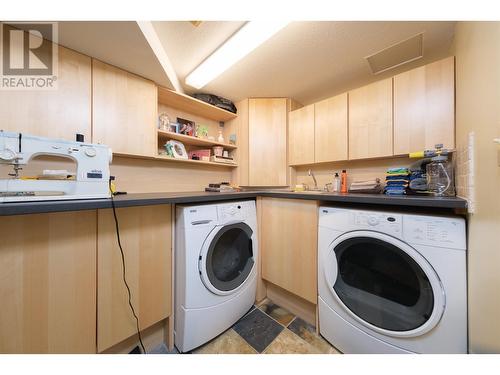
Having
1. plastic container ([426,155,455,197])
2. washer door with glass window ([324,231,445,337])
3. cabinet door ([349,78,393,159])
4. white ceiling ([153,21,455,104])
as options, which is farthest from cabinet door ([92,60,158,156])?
plastic container ([426,155,455,197])

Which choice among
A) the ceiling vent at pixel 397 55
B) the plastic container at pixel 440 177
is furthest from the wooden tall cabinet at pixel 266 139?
the plastic container at pixel 440 177

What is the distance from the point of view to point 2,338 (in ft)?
2.13

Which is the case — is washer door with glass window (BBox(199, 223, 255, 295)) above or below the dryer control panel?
below

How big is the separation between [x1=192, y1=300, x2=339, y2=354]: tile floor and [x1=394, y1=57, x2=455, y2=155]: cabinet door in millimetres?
1512

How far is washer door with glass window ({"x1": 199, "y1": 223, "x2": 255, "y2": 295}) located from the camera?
42.8 inches

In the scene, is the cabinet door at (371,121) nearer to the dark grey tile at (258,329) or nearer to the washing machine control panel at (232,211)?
the washing machine control panel at (232,211)

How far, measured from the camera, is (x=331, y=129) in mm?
1647

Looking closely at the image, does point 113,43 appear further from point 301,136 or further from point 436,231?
point 436,231

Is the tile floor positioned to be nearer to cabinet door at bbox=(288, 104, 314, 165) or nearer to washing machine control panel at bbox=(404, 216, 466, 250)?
washing machine control panel at bbox=(404, 216, 466, 250)

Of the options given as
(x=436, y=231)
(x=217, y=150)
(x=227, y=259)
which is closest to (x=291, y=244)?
(x=227, y=259)

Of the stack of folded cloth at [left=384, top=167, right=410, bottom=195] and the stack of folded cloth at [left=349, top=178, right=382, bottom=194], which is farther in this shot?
the stack of folded cloth at [left=349, top=178, right=382, bottom=194]

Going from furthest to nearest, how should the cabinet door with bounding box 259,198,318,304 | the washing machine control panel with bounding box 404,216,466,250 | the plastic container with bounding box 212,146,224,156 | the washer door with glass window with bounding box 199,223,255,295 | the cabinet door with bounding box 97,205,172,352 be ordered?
the plastic container with bounding box 212,146,224,156, the cabinet door with bounding box 259,198,318,304, the washer door with glass window with bounding box 199,223,255,295, the cabinet door with bounding box 97,205,172,352, the washing machine control panel with bounding box 404,216,466,250

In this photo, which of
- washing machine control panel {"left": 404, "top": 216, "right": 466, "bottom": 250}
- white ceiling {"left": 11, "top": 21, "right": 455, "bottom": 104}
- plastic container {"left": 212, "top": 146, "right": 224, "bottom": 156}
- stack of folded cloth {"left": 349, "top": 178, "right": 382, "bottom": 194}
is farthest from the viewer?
plastic container {"left": 212, "top": 146, "right": 224, "bottom": 156}

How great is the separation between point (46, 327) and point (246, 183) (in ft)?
5.47
